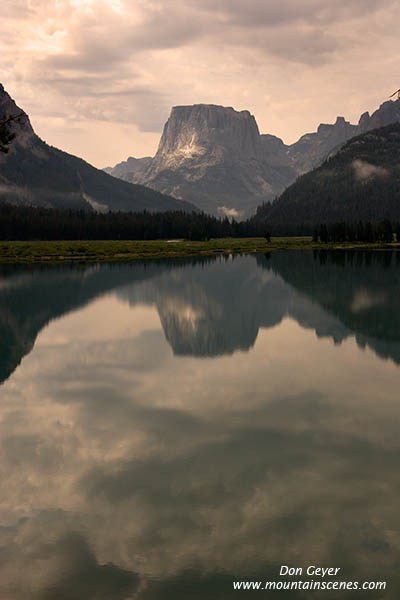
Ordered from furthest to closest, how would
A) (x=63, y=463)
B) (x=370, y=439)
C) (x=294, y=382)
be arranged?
(x=294, y=382)
(x=370, y=439)
(x=63, y=463)

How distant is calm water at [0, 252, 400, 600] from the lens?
13148 mm

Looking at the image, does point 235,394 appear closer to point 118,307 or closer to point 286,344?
point 286,344

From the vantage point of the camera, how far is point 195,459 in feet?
64.0

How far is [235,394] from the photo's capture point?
2805 cm

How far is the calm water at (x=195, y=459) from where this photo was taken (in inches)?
518

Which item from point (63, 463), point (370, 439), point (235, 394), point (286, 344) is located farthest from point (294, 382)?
point (63, 463)

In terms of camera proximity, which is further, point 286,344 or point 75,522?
point 286,344

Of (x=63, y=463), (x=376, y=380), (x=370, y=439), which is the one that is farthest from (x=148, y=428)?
(x=376, y=380)

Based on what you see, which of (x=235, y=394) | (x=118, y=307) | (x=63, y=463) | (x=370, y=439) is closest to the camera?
(x=63, y=463)

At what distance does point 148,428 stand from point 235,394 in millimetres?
6524

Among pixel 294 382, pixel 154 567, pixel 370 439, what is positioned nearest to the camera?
pixel 154 567

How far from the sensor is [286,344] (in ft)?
137

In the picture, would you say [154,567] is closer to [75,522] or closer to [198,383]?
[75,522]

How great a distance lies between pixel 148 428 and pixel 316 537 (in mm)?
10436
